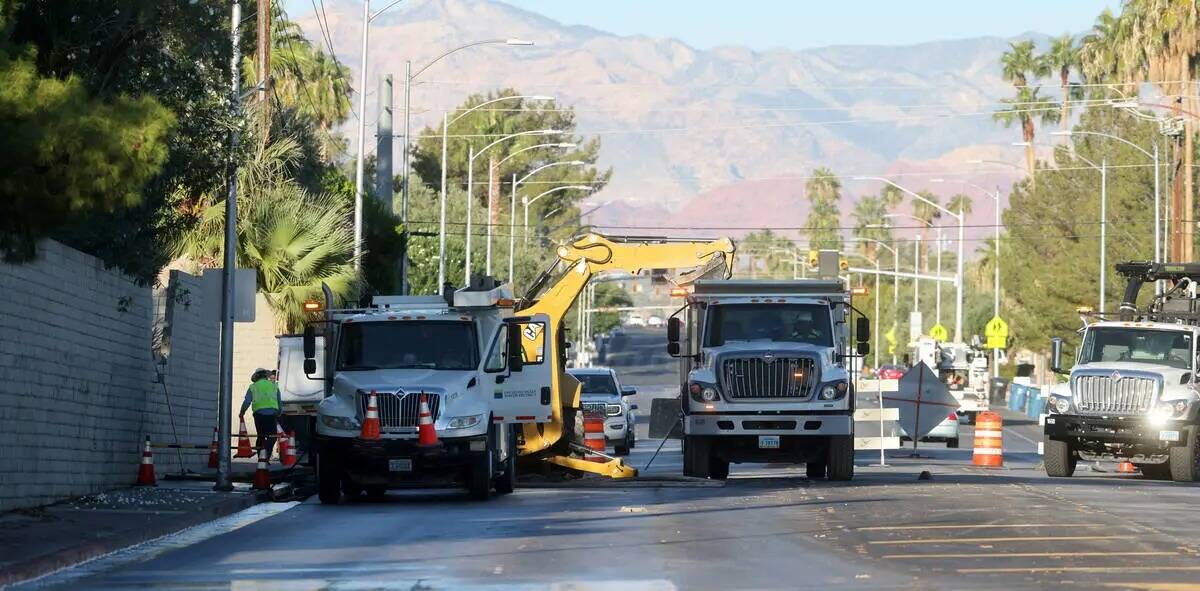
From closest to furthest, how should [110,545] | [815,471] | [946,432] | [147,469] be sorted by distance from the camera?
[110,545] → [147,469] → [815,471] → [946,432]

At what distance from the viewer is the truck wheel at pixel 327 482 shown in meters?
25.5

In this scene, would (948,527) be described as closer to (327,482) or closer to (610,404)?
(327,482)

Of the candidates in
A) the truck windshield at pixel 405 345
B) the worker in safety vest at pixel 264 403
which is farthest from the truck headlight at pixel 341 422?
the worker in safety vest at pixel 264 403

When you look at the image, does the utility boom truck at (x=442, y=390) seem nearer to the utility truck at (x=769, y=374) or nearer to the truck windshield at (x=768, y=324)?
the utility truck at (x=769, y=374)

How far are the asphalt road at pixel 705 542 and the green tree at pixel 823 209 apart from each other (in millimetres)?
147958

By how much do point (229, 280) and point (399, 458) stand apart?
3.90m

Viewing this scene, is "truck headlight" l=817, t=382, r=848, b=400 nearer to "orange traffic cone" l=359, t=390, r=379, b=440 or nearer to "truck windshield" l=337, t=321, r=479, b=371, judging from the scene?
"truck windshield" l=337, t=321, r=479, b=371

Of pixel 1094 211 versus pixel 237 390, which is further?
Result: pixel 1094 211

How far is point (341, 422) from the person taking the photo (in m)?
25.5

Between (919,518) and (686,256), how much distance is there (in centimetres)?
1104

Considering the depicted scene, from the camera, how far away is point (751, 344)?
97.1 ft

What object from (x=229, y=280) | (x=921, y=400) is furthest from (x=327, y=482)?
(x=921, y=400)

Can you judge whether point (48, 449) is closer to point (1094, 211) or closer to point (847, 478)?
point (847, 478)

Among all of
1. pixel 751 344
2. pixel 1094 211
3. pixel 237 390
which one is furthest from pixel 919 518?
pixel 1094 211
